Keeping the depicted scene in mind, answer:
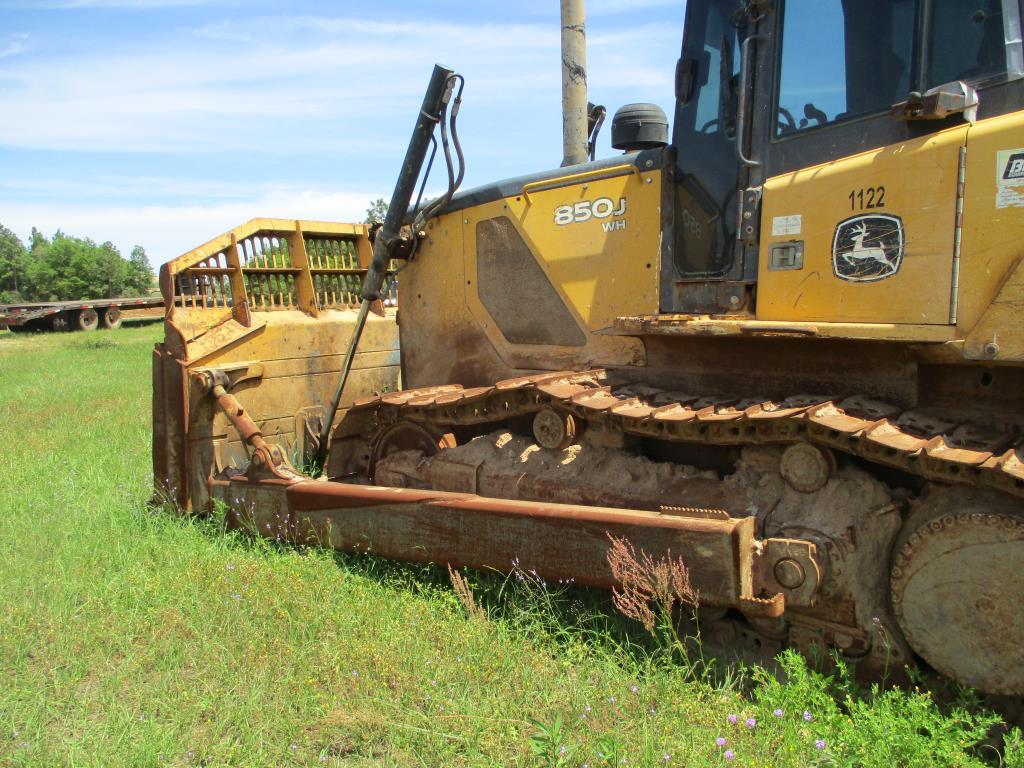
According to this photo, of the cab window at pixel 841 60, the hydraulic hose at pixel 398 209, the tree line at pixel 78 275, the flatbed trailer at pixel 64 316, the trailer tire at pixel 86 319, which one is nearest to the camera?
the cab window at pixel 841 60

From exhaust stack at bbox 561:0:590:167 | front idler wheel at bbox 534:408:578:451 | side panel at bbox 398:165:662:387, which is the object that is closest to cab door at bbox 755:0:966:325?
side panel at bbox 398:165:662:387

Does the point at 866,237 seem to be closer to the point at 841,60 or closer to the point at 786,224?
the point at 786,224

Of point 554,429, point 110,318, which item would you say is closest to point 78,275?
point 110,318

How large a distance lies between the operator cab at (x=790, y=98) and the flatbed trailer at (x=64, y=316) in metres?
31.3

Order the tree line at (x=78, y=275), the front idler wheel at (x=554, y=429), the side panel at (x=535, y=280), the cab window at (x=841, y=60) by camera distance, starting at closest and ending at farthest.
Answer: the cab window at (x=841, y=60), the front idler wheel at (x=554, y=429), the side panel at (x=535, y=280), the tree line at (x=78, y=275)

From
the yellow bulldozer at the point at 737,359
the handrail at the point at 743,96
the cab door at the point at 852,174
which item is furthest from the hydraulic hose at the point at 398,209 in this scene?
the cab door at the point at 852,174

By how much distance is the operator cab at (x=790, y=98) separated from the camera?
3.25 meters

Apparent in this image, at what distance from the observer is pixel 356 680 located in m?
3.71

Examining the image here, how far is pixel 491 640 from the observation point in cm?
398

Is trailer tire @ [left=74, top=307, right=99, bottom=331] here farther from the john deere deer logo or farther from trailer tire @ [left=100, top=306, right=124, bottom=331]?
the john deere deer logo

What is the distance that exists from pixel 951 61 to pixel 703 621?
2531 mm

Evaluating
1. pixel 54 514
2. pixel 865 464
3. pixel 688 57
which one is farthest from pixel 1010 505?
pixel 54 514

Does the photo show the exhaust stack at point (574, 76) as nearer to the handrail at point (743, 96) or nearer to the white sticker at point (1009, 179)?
the handrail at point (743, 96)

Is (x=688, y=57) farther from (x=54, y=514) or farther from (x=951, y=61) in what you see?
(x=54, y=514)
